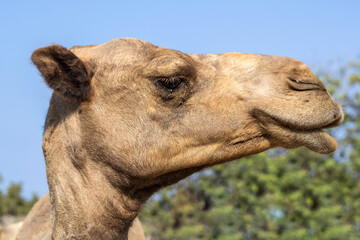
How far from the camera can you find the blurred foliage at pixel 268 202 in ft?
62.2

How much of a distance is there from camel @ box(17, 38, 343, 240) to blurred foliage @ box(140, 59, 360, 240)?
14658 mm

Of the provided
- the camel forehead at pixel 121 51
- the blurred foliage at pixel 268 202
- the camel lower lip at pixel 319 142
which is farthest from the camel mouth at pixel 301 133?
the blurred foliage at pixel 268 202

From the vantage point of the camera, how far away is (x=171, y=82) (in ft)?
12.6

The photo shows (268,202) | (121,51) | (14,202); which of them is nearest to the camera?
(121,51)

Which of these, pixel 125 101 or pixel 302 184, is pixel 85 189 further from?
pixel 302 184

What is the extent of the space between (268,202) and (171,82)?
55.4ft

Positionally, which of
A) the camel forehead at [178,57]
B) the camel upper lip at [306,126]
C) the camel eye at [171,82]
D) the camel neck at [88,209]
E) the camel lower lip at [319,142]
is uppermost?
the camel forehead at [178,57]

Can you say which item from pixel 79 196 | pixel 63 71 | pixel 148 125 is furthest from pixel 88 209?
pixel 63 71

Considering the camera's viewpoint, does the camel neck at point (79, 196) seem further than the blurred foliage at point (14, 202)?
No

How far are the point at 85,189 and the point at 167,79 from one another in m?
1.01

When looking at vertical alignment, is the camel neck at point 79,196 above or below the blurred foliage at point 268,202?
above

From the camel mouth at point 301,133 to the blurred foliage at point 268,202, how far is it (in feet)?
48.4

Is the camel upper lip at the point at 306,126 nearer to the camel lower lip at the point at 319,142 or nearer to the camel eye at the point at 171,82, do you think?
the camel lower lip at the point at 319,142

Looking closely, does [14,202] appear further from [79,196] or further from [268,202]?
[79,196]
